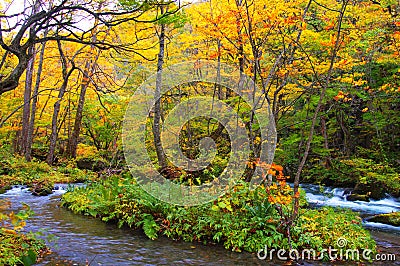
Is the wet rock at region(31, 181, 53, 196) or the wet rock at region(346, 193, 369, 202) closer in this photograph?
the wet rock at region(31, 181, 53, 196)

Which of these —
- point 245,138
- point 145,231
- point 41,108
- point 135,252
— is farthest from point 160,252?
point 41,108

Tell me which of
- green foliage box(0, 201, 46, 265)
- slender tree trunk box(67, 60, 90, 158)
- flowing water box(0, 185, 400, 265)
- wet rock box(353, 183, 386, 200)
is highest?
slender tree trunk box(67, 60, 90, 158)

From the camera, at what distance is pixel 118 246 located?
5922mm

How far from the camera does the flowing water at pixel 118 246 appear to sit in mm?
5250

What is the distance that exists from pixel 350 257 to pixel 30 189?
1068cm

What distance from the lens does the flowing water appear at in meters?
5.25

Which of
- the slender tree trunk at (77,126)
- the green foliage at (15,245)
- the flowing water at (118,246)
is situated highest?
the slender tree trunk at (77,126)

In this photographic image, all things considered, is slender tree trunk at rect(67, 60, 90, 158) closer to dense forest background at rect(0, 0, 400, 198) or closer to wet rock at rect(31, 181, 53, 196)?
dense forest background at rect(0, 0, 400, 198)

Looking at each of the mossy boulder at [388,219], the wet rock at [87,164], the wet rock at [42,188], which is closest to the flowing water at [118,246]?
the mossy boulder at [388,219]

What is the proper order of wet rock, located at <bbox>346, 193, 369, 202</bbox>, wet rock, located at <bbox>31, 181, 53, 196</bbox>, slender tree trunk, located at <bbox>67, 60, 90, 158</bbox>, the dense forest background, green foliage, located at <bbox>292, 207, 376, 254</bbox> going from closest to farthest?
green foliage, located at <bbox>292, 207, 376, 254</bbox>, the dense forest background, wet rock, located at <bbox>31, 181, 53, 196</bbox>, wet rock, located at <bbox>346, 193, 369, 202</bbox>, slender tree trunk, located at <bbox>67, 60, 90, 158</bbox>

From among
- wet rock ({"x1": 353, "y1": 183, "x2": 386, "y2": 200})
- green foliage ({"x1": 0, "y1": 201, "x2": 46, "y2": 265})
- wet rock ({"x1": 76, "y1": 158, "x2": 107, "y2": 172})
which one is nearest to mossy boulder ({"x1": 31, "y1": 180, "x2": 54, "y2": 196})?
wet rock ({"x1": 76, "y1": 158, "x2": 107, "y2": 172})

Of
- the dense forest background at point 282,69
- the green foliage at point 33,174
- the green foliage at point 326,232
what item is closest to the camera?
the green foliage at point 326,232

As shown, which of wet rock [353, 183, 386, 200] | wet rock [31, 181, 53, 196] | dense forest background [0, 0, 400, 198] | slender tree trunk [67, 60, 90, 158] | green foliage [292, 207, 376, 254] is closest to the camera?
green foliage [292, 207, 376, 254]

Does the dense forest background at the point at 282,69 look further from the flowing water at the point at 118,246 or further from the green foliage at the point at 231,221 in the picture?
the flowing water at the point at 118,246
